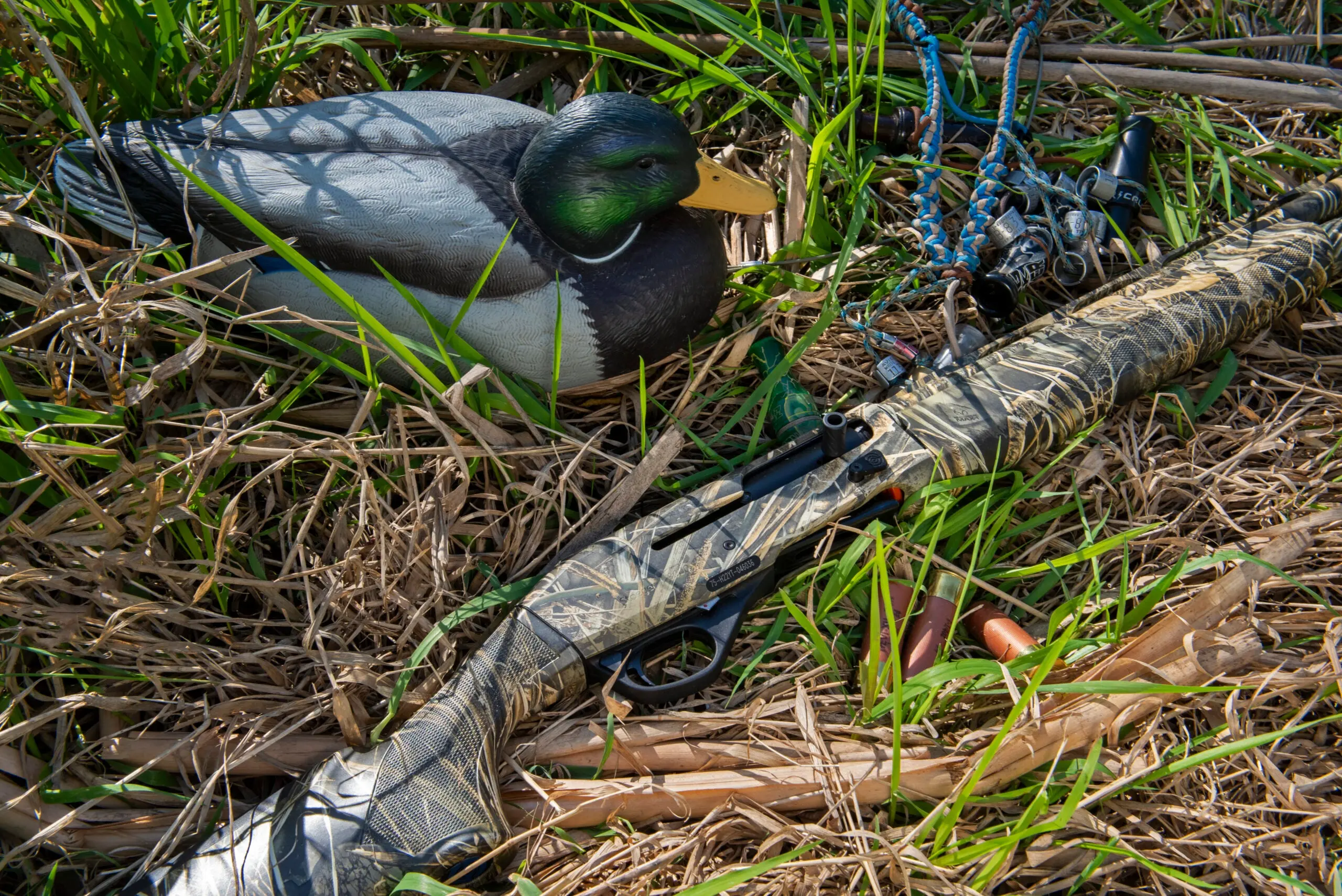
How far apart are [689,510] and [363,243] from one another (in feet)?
2.62

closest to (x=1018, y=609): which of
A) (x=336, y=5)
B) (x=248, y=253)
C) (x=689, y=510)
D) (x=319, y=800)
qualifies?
(x=689, y=510)

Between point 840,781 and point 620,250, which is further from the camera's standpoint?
point 620,250

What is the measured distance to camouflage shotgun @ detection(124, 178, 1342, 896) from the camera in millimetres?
1389

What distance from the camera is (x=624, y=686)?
1578 mm

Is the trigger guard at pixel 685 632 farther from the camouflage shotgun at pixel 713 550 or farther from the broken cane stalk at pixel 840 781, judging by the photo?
the broken cane stalk at pixel 840 781

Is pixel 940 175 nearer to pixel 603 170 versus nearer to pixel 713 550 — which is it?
pixel 603 170

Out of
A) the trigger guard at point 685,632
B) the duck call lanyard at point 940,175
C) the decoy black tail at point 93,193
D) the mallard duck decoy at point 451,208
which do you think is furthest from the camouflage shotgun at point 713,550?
the decoy black tail at point 93,193

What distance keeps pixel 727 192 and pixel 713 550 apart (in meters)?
0.81

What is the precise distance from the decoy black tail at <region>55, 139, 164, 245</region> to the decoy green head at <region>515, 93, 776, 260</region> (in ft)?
2.55

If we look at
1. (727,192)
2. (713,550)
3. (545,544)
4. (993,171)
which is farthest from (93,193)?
(993,171)

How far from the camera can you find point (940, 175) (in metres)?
2.18

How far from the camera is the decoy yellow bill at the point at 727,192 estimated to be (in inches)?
74.8

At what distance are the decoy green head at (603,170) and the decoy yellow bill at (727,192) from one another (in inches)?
2.4

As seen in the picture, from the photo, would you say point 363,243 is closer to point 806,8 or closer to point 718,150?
point 718,150
